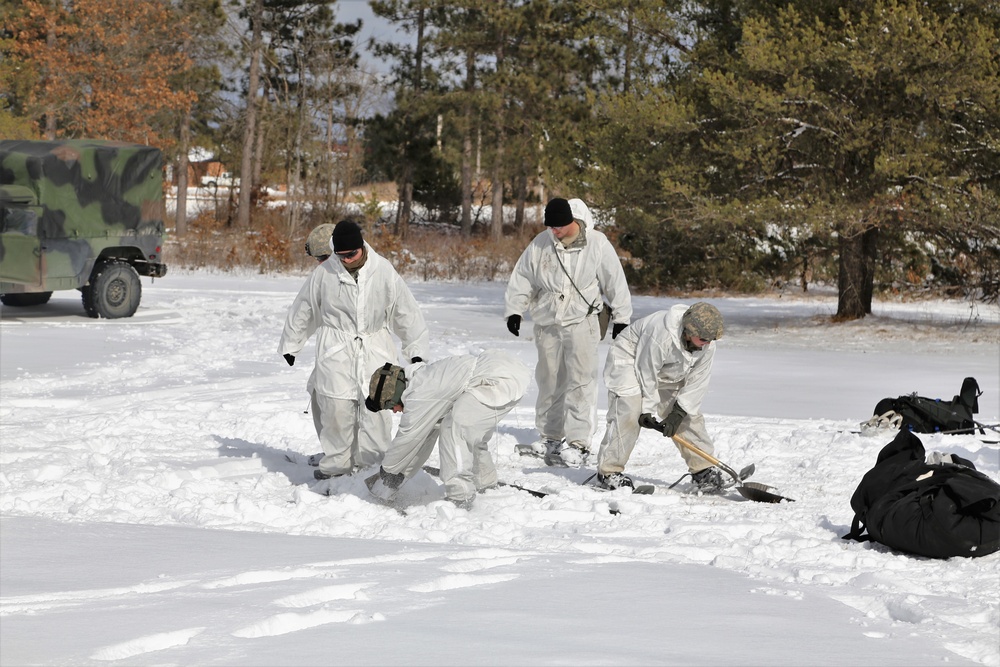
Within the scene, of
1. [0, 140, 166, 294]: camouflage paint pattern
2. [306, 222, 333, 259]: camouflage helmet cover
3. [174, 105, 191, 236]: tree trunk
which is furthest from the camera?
[174, 105, 191, 236]: tree trunk

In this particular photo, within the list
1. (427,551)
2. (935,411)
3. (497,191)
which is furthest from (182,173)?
(427,551)

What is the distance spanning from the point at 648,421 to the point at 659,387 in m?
0.35

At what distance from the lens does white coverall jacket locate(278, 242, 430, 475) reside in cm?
721

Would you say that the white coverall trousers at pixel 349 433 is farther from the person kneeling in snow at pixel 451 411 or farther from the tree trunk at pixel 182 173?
the tree trunk at pixel 182 173

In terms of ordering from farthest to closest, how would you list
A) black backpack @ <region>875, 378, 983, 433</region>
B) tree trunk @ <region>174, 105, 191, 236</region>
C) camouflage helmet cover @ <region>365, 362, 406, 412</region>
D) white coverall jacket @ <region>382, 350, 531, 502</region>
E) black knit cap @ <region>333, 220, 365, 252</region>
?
tree trunk @ <region>174, 105, 191, 236</region>, black backpack @ <region>875, 378, 983, 433</region>, black knit cap @ <region>333, 220, 365, 252</region>, camouflage helmet cover @ <region>365, 362, 406, 412</region>, white coverall jacket @ <region>382, 350, 531, 502</region>

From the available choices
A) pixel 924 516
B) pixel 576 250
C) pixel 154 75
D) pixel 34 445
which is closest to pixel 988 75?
pixel 576 250

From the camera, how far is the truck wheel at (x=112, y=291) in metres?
16.7

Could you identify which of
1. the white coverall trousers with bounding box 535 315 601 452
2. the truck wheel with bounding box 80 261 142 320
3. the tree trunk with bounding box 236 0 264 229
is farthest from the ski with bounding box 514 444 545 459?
the tree trunk with bounding box 236 0 264 229

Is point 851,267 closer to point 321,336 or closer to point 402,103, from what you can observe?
point 321,336

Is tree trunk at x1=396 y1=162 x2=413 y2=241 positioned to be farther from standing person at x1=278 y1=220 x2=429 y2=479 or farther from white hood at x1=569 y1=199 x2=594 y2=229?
standing person at x1=278 y1=220 x2=429 y2=479

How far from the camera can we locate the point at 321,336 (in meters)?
7.30

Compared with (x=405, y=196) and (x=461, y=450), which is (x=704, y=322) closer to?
(x=461, y=450)

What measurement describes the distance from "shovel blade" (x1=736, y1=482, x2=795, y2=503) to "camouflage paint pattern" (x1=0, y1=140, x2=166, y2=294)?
11377mm

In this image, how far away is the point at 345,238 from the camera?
7.02 metres
